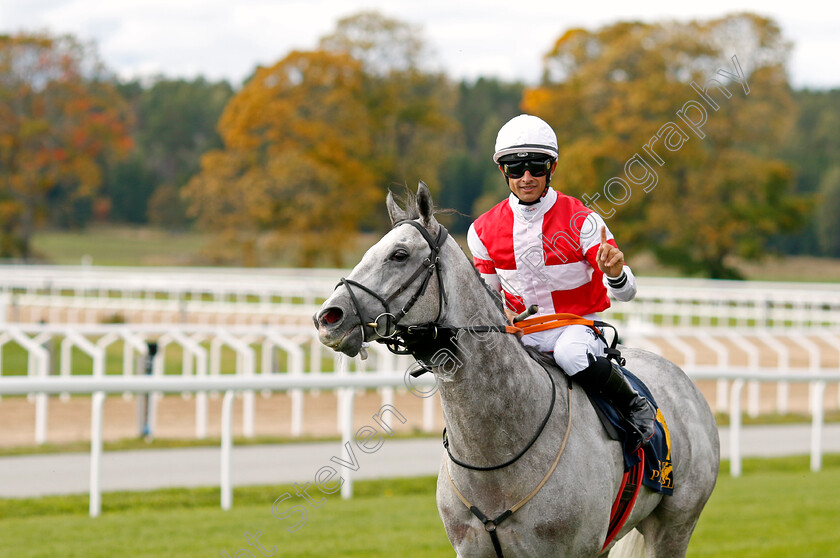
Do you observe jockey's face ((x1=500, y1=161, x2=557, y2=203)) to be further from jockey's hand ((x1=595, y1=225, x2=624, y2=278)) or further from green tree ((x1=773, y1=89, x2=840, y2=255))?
green tree ((x1=773, y1=89, x2=840, y2=255))

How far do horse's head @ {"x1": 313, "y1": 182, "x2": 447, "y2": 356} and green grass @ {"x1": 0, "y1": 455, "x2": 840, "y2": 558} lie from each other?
299 centimetres

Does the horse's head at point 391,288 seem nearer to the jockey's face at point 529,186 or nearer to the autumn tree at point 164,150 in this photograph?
the jockey's face at point 529,186

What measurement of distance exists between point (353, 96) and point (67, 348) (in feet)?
68.8

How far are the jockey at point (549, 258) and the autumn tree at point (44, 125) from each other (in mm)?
32990

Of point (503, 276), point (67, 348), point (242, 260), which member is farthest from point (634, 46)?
point (503, 276)

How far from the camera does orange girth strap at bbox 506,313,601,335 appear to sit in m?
3.38

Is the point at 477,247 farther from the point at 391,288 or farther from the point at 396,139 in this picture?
the point at 396,139

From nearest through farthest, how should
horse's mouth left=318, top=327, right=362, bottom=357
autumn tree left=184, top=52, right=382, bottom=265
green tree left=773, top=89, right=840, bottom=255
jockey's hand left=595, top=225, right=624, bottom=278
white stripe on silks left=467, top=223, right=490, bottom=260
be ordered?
horse's mouth left=318, top=327, right=362, bottom=357, jockey's hand left=595, top=225, right=624, bottom=278, white stripe on silks left=467, top=223, right=490, bottom=260, autumn tree left=184, top=52, right=382, bottom=265, green tree left=773, top=89, right=840, bottom=255

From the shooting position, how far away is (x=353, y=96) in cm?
3086

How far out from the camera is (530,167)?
3.35 meters

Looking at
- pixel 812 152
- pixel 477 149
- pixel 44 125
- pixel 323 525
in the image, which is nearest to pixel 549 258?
pixel 323 525

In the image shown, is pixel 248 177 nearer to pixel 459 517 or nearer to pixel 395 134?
pixel 395 134

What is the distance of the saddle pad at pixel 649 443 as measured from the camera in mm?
3385

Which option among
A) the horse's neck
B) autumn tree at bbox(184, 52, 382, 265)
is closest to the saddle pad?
the horse's neck
